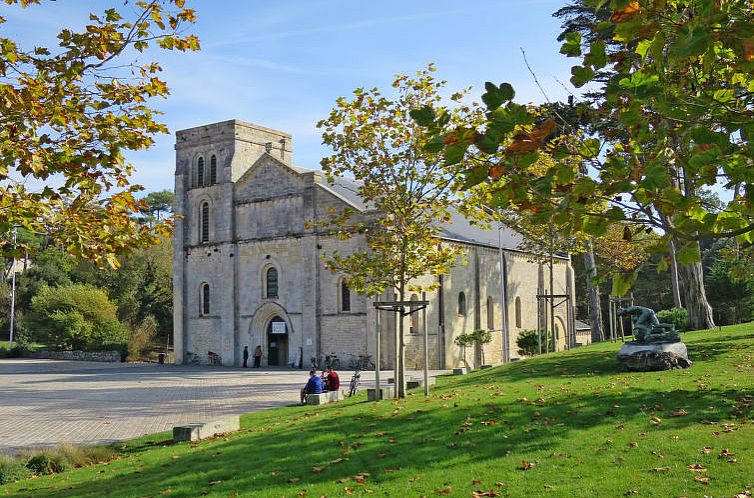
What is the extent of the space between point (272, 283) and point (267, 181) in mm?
6431

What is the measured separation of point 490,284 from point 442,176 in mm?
28713

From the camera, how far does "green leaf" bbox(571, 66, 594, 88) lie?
15.2 ft

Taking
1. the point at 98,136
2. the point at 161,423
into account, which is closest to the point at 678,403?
the point at 98,136

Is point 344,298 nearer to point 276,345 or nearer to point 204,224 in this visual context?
point 276,345

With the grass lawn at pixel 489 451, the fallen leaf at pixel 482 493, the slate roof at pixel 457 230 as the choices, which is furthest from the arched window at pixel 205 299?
the fallen leaf at pixel 482 493

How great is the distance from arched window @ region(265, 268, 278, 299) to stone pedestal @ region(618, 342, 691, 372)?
28.7 metres

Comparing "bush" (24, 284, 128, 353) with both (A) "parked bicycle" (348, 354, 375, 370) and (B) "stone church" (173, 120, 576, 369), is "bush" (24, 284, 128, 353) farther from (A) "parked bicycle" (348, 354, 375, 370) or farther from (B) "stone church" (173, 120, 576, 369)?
(A) "parked bicycle" (348, 354, 375, 370)

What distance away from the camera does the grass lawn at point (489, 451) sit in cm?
956

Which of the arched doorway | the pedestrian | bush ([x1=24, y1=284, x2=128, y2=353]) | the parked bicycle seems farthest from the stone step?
bush ([x1=24, y1=284, x2=128, y2=353])

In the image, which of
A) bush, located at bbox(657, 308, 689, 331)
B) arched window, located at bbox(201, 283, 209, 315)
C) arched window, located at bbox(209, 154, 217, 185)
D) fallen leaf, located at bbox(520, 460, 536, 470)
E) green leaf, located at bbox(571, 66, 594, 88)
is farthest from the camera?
arched window, located at bbox(209, 154, 217, 185)

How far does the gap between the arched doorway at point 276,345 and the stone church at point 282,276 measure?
0.20 feet

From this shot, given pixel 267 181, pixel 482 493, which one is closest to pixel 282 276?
pixel 267 181

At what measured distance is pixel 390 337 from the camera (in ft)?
129

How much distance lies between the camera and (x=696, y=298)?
1260 inches
